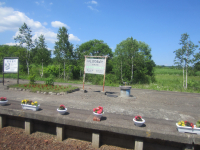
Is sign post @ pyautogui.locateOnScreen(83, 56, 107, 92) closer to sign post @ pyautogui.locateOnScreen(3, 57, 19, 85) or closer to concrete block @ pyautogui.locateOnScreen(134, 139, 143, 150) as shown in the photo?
sign post @ pyautogui.locateOnScreen(3, 57, 19, 85)

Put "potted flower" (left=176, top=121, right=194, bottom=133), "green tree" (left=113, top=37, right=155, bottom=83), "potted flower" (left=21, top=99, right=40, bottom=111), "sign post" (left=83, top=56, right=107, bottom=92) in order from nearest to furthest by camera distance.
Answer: "potted flower" (left=176, top=121, right=194, bottom=133) < "potted flower" (left=21, top=99, right=40, bottom=111) < "sign post" (left=83, top=56, right=107, bottom=92) < "green tree" (left=113, top=37, right=155, bottom=83)

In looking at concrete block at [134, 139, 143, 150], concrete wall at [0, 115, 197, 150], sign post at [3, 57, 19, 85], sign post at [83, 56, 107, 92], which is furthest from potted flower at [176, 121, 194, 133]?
sign post at [3, 57, 19, 85]

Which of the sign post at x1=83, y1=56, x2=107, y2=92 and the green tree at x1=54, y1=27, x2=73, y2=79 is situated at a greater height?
the green tree at x1=54, y1=27, x2=73, y2=79

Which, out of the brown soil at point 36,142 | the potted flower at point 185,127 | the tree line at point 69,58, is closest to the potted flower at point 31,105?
the brown soil at point 36,142

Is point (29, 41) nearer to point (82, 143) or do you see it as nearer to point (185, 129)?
point (82, 143)

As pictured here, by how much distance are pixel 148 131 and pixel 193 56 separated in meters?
12.1

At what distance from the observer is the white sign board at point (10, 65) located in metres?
10.8

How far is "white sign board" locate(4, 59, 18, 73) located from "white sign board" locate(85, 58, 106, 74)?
19.0 feet

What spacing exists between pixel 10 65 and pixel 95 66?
6.89 metres

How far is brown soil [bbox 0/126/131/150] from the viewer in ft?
12.1

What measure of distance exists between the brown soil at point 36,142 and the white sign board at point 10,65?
7.61 metres

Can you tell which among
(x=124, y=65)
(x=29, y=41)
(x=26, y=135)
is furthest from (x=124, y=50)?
(x=26, y=135)

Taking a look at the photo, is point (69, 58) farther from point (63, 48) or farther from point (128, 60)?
point (128, 60)

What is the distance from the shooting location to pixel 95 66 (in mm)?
9383
